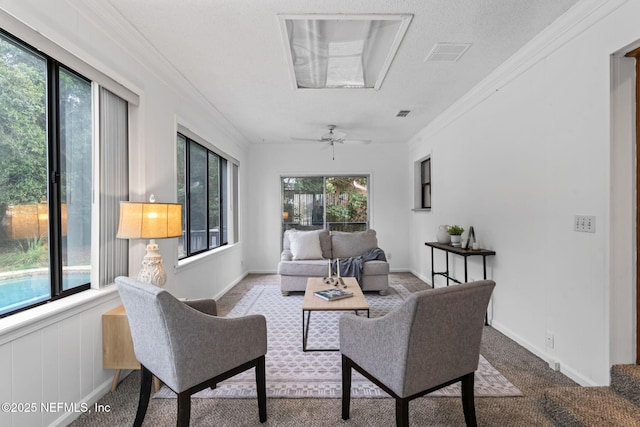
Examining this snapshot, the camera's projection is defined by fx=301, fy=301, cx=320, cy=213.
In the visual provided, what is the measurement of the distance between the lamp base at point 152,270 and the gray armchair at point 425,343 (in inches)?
58.8

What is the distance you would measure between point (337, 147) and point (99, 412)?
16.9 feet

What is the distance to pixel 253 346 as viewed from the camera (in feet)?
5.65

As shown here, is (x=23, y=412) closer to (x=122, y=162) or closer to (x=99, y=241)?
(x=99, y=241)

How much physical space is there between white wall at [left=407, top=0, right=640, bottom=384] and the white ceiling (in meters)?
0.28

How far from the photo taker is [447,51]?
258 centimetres

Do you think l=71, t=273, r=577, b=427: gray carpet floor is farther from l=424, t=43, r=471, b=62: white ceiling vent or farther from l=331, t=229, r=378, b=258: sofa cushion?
l=331, t=229, r=378, b=258: sofa cushion

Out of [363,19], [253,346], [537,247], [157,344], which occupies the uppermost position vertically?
[363,19]

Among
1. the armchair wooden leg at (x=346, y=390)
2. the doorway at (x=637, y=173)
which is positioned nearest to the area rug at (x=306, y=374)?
the armchair wooden leg at (x=346, y=390)

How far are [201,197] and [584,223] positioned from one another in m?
3.94

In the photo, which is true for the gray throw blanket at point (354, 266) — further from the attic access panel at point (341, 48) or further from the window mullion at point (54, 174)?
the window mullion at point (54, 174)

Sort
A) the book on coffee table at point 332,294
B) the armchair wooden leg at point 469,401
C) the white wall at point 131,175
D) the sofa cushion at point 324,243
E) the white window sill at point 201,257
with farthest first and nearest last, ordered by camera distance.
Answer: the sofa cushion at point 324,243 → the white window sill at point 201,257 → the book on coffee table at point 332,294 → the armchair wooden leg at point 469,401 → the white wall at point 131,175

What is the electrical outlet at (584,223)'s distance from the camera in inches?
78.4

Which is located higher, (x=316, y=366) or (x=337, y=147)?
(x=337, y=147)

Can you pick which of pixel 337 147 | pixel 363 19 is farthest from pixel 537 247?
pixel 337 147
